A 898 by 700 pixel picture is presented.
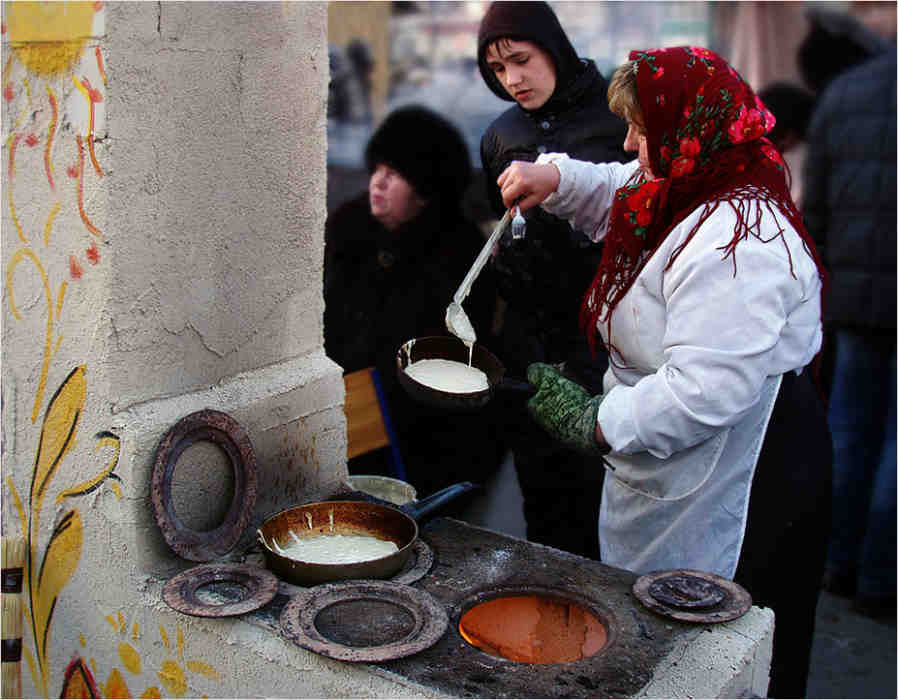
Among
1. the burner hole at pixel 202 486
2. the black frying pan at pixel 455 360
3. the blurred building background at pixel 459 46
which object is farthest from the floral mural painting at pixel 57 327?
the blurred building background at pixel 459 46

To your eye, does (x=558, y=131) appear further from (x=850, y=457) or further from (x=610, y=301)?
(x=850, y=457)

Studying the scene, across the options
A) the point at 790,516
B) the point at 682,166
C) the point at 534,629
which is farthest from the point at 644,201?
the point at 534,629

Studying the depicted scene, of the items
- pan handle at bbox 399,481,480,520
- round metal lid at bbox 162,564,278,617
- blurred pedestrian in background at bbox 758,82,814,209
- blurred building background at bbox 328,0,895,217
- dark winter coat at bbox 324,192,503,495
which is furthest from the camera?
blurred building background at bbox 328,0,895,217

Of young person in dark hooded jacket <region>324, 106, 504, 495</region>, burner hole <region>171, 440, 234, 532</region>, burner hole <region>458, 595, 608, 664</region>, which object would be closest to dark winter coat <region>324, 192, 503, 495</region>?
young person in dark hooded jacket <region>324, 106, 504, 495</region>

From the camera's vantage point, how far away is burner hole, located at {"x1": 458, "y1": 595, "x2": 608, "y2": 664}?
6.35 feet

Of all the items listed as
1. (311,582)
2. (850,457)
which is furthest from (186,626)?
(850,457)

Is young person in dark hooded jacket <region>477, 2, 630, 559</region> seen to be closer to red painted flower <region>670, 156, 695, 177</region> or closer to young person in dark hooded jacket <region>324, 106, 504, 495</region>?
young person in dark hooded jacket <region>324, 106, 504, 495</region>

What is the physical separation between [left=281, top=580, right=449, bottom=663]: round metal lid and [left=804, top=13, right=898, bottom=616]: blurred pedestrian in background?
2.36 m

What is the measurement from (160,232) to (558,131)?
51.4 inches

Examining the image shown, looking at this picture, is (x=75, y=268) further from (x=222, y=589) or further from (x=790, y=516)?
(x=790, y=516)

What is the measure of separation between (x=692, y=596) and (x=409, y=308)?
1.73 m

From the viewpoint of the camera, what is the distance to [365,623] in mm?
1877

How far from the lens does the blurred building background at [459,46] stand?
6348mm

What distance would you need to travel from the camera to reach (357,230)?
3.70 m
